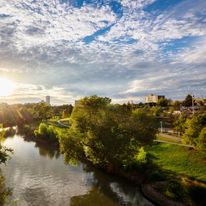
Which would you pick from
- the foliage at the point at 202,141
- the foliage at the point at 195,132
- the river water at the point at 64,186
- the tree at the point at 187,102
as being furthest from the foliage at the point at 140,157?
the tree at the point at 187,102

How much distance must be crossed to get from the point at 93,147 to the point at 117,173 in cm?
590

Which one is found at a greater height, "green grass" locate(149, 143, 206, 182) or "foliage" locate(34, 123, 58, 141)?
"foliage" locate(34, 123, 58, 141)

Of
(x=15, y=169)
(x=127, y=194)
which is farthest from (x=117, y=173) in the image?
(x=15, y=169)

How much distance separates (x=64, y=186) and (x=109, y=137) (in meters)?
10.1

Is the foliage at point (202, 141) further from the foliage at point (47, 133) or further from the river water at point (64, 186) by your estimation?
the foliage at point (47, 133)

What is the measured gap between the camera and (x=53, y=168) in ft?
185

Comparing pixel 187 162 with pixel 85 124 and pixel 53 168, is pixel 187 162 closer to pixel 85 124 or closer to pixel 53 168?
pixel 85 124

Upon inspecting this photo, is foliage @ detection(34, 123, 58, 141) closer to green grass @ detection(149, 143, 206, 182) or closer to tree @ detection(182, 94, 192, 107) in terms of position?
green grass @ detection(149, 143, 206, 182)

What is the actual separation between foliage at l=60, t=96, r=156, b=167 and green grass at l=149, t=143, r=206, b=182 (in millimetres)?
5828

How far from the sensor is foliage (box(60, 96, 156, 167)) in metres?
47.8

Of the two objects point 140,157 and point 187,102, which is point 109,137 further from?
point 187,102

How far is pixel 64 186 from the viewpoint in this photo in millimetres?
44000

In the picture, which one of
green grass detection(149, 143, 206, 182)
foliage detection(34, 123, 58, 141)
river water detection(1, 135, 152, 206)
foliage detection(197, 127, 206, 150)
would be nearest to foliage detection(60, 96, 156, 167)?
river water detection(1, 135, 152, 206)

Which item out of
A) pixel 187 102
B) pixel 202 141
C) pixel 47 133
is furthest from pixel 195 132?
pixel 187 102
